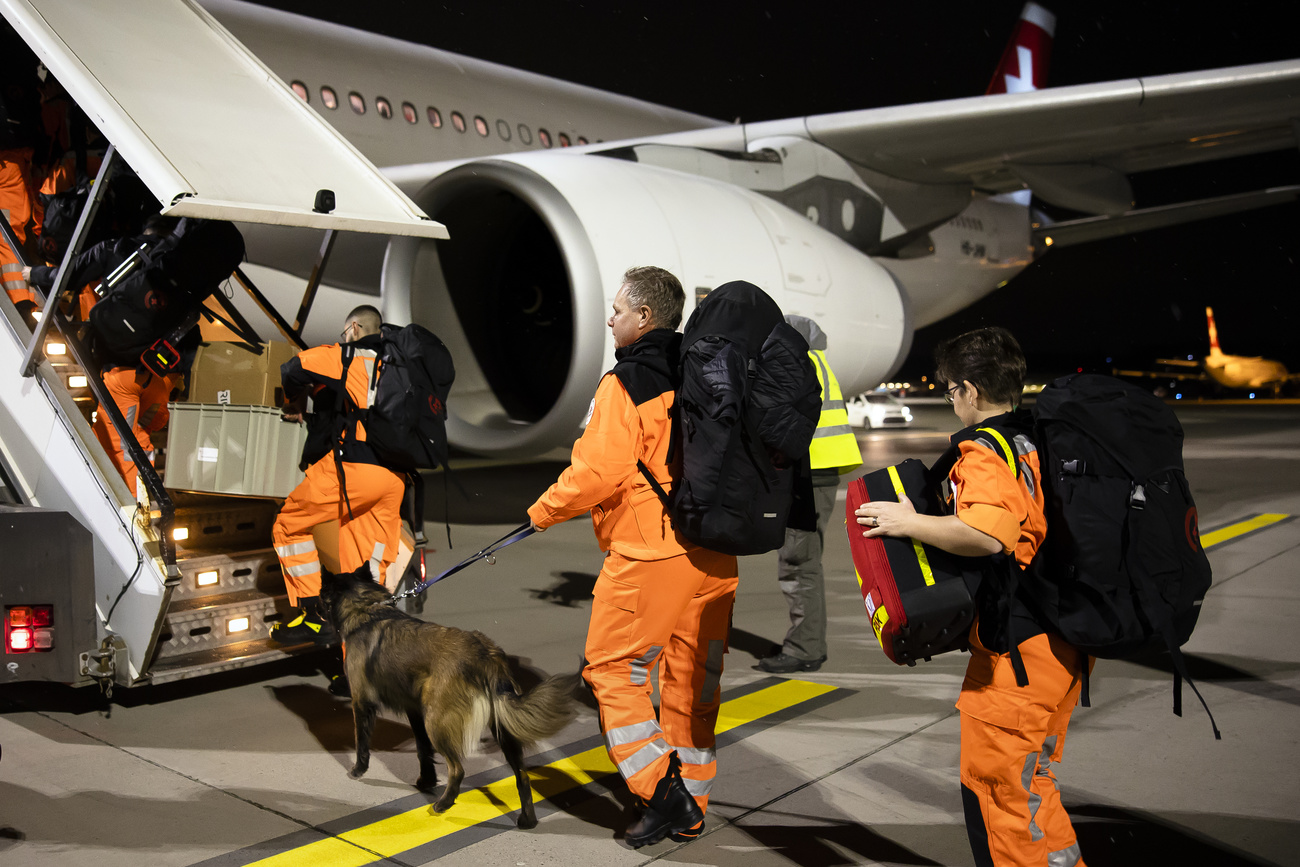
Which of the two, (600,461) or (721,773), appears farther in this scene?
(721,773)

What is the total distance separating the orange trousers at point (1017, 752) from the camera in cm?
204

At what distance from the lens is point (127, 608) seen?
357 cm

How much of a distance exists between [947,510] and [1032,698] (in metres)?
0.42

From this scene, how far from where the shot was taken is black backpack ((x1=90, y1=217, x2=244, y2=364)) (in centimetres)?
410

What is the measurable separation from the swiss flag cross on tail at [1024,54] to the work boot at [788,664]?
1611cm

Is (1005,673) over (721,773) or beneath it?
over

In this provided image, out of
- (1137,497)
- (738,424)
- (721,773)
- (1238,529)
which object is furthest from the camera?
(1238,529)

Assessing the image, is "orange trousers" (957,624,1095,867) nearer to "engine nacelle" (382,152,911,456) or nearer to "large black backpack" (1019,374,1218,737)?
"large black backpack" (1019,374,1218,737)

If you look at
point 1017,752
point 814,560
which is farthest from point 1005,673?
point 814,560

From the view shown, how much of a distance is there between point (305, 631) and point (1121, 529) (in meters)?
3.18

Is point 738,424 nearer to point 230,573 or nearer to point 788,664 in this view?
point 788,664

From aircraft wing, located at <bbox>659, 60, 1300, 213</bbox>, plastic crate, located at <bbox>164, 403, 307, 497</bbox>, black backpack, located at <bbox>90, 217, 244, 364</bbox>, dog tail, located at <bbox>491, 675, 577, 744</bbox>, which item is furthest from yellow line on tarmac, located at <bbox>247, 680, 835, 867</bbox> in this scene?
aircraft wing, located at <bbox>659, 60, 1300, 213</bbox>

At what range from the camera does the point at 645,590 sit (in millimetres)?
2666

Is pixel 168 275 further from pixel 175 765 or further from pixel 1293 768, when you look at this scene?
pixel 1293 768
